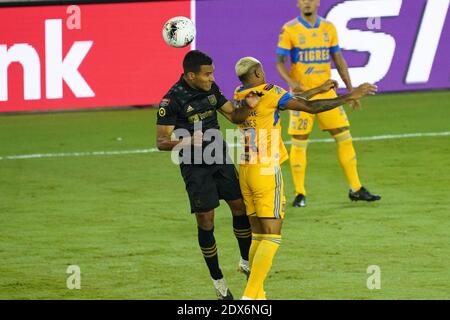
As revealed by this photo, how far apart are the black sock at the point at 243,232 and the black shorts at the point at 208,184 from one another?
13.2 inches

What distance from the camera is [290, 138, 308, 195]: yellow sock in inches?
559

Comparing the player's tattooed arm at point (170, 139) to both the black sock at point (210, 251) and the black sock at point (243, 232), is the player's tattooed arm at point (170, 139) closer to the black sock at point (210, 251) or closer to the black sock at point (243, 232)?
the black sock at point (210, 251)

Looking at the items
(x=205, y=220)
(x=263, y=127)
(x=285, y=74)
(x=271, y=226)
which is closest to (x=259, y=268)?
(x=271, y=226)

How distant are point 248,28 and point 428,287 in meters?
11.7

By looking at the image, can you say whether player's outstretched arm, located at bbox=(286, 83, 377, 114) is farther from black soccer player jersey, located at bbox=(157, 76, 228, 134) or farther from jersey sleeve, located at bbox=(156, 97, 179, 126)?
jersey sleeve, located at bbox=(156, 97, 179, 126)

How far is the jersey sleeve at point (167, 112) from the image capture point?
383 inches

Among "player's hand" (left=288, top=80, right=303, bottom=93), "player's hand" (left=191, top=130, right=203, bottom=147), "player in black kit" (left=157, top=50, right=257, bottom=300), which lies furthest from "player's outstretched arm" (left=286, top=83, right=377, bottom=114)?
"player's hand" (left=288, top=80, right=303, bottom=93)

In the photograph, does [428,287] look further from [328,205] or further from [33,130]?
[33,130]

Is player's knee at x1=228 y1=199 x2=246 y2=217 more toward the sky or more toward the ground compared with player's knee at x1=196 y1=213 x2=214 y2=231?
more toward the sky

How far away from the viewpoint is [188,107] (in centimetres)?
986

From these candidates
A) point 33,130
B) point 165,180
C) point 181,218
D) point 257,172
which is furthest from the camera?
point 33,130

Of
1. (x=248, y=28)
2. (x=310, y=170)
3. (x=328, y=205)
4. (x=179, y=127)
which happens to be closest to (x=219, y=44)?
(x=248, y=28)

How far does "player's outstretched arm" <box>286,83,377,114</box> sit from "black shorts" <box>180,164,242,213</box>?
0.84 metres

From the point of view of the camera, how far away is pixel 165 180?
16.1 m
